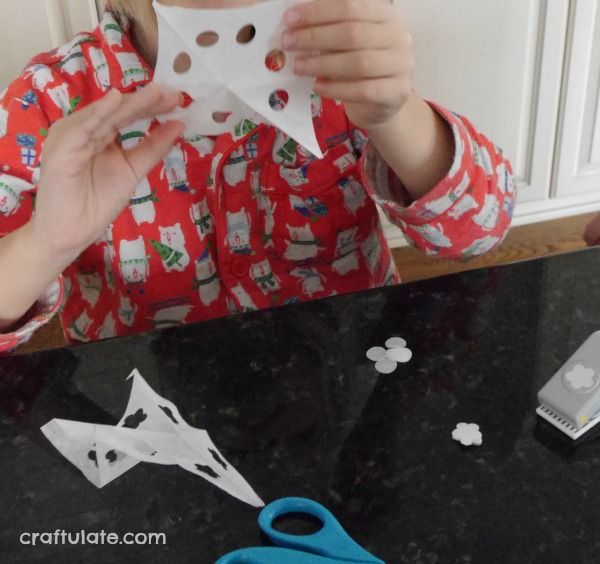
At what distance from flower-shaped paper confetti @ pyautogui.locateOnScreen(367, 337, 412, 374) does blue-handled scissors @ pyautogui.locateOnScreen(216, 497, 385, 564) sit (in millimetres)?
133

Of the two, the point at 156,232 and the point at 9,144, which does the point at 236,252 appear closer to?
the point at 156,232

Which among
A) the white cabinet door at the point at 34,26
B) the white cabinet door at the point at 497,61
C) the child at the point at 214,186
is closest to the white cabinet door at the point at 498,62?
the white cabinet door at the point at 497,61

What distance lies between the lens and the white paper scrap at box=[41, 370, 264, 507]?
0.48 meters

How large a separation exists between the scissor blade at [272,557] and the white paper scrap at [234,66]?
0.31 m

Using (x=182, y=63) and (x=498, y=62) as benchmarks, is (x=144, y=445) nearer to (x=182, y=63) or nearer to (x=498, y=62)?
(x=182, y=63)

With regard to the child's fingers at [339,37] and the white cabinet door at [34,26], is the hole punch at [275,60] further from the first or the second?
the white cabinet door at [34,26]

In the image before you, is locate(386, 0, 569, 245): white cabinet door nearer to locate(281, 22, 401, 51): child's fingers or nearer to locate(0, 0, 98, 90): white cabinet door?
locate(0, 0, 98, 90): white cabinet door

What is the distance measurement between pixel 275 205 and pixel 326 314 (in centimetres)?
25

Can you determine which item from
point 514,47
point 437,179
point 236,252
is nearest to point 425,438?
point 437,179

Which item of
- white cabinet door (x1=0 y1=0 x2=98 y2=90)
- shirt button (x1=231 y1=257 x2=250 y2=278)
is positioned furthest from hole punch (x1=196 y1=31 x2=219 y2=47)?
white cabinet door (x1=0 y1=0 x2=98 y2=90)

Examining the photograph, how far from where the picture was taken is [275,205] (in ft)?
2.71

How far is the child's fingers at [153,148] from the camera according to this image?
0.62 meters

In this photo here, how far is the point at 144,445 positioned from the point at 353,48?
0.31 m

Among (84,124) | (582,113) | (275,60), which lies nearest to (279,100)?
(275,60)
